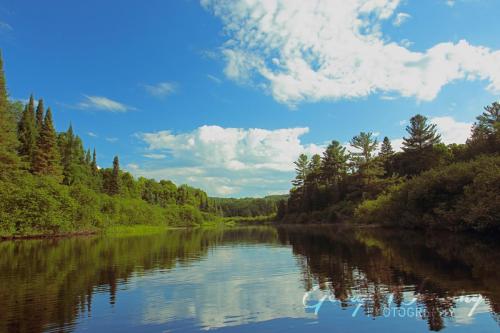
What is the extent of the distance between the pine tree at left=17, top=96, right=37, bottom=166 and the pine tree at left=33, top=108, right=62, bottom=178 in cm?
110

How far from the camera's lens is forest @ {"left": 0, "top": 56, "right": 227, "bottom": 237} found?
57.0 metres

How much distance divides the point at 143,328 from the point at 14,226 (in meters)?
54.5

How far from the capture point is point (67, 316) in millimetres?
12516

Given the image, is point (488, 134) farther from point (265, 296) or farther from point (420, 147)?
point (265, 296)

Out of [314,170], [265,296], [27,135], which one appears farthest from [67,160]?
[265,296]

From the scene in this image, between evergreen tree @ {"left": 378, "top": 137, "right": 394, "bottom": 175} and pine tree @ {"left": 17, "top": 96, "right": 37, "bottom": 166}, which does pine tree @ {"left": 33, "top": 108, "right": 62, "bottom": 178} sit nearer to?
pine tree @ {"left": 17, "top": 96, "right": 37, "bottom": 166}

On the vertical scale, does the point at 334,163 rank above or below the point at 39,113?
below

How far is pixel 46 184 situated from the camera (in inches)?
2469

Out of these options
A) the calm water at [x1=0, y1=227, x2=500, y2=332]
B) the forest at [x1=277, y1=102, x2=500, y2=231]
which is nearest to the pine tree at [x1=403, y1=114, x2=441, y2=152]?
the forest at [x1=277, y1=102, x2=500, y2=231]

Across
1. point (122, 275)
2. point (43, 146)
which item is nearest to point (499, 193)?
point (122, 275)

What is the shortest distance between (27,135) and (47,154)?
6785mm

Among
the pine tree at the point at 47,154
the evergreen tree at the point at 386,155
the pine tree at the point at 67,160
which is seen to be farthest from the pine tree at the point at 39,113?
the evergreen tree at the point at 386,155

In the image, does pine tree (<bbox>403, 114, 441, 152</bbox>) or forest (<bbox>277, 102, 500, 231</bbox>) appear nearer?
forest (<bbox>277, 102, 500, 231</bbox>)

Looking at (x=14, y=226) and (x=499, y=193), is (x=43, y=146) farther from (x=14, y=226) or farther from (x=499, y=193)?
(x=499, y=193)
